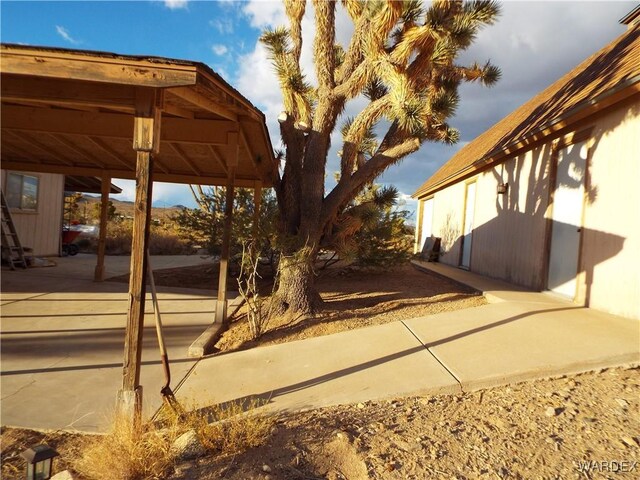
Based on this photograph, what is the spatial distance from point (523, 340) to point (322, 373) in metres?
2.37

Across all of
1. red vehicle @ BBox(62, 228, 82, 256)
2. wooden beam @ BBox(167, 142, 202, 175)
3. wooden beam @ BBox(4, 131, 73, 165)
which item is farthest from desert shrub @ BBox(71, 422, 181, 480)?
red vehicle @ BBox(62, 228, 82, 256)

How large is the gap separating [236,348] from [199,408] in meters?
1.95

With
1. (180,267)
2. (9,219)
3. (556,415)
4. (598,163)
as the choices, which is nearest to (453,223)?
(598,163)

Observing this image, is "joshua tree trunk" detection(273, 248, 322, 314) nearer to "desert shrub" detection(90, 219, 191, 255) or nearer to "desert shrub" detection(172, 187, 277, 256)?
"desert shrub" detection(172, 187, 277, 256)

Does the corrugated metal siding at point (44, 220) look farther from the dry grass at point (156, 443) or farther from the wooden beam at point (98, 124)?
the dry grass at point (156, 443)

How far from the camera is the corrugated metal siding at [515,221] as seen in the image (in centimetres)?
829

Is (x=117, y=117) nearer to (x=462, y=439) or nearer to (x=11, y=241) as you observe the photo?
(x=462, y=439)

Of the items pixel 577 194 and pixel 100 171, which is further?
pixel 100 171

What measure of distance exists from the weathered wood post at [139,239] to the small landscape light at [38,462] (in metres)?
0.88

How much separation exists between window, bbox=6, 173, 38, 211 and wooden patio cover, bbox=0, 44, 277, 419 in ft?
8.72

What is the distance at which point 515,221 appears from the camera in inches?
370

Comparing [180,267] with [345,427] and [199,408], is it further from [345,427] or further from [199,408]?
[345,427]

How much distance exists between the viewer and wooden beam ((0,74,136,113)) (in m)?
3.92

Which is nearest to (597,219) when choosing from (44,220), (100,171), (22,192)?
(100,171)
